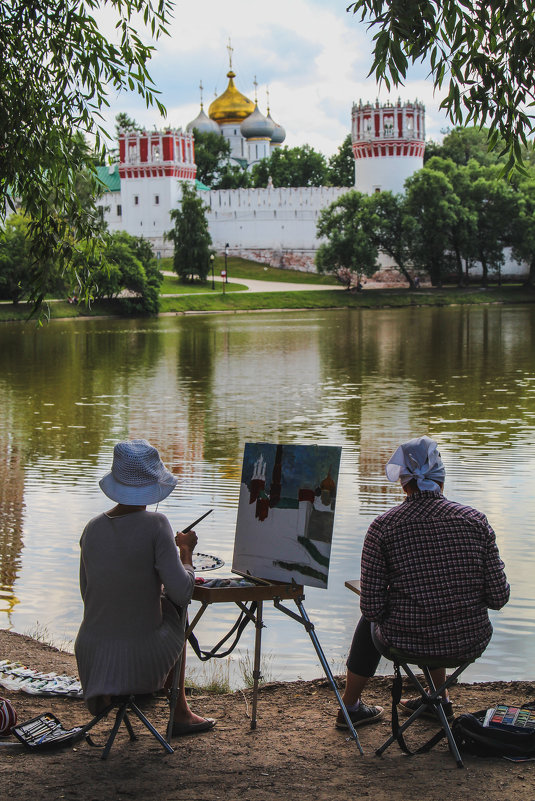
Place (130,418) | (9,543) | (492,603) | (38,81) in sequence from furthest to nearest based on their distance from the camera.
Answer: (130,418) < (9,543) < (38,81) < (492,603)

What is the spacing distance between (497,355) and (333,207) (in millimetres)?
35814

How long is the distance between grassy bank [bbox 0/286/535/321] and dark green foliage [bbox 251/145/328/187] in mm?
22524

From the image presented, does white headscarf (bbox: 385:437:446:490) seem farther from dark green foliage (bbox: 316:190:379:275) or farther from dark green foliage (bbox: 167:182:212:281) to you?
dark green foliage (bbox: 167:182:212:281)

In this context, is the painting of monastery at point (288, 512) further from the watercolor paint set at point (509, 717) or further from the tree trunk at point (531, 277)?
the tree trunk at point (531, 277)

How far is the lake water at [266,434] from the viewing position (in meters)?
6.12

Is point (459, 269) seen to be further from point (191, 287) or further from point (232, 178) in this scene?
point (232, 178)

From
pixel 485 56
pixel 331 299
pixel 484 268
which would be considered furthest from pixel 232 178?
pixel 485 56

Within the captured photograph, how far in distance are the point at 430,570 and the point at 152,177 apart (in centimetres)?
6885

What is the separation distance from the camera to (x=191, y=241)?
5834 centimetres

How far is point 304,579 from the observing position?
3.97 m

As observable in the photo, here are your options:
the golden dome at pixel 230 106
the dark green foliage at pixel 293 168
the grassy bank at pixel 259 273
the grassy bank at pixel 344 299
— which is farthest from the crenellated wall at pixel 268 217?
the golden dome at pixel 230 106

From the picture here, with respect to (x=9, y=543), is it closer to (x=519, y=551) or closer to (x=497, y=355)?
(x=519, y=551)

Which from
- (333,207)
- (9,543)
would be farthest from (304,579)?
(333,207)

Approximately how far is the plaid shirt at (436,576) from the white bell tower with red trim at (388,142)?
210 feet
